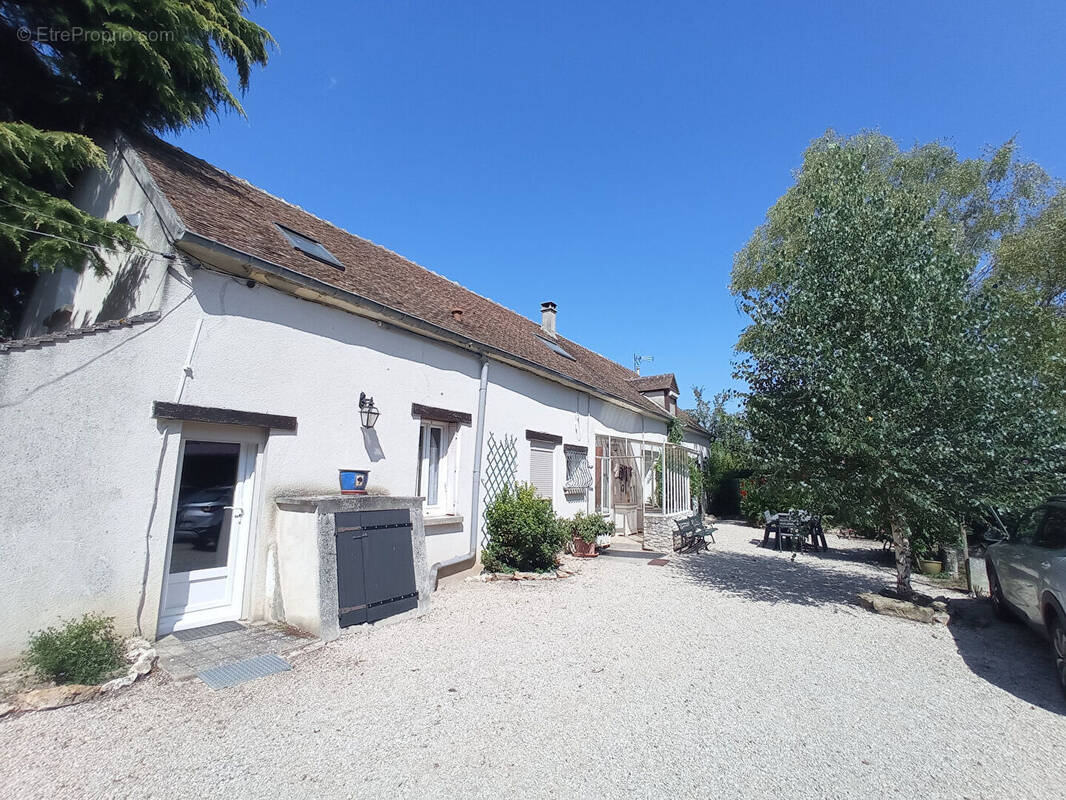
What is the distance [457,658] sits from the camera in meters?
5.00

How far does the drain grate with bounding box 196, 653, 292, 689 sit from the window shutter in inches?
236

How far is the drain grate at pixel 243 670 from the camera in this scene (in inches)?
168

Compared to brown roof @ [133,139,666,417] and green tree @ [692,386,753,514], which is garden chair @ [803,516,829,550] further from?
brown roof @ [133,139,666,417]

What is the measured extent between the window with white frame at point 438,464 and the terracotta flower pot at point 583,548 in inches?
138

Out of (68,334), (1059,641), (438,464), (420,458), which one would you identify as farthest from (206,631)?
(1059,641)

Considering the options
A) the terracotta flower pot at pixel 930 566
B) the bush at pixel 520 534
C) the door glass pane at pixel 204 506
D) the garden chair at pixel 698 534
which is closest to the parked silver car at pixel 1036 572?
the terracotta flower pot at pixel 930 566

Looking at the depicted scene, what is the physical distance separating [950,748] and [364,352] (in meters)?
6.82

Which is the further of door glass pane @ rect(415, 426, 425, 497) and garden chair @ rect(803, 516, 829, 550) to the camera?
garden chair @ rect(803, 516, 829, 550)

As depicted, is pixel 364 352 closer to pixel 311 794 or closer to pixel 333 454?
pixel 333 454

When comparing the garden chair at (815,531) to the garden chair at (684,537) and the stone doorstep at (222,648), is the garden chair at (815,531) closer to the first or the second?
the garden chair at (684,537)

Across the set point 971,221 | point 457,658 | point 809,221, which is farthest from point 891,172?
point 457,658

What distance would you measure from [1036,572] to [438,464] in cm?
723

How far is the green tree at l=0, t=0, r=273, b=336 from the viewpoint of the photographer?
5086 mm

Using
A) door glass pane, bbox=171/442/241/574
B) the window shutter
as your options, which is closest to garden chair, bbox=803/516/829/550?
the window shutter
